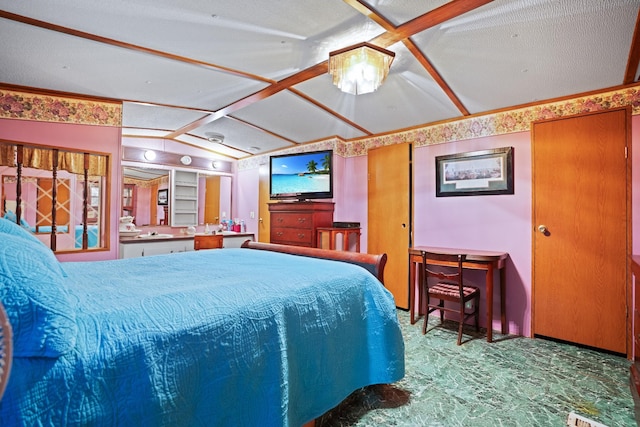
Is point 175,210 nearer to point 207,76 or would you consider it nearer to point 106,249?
point 106,249

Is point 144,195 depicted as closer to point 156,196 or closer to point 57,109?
point 156,196

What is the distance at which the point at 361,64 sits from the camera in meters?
2.07

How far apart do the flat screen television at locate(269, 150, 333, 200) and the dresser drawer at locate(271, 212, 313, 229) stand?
1.11 ft

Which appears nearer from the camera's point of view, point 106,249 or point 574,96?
point 574,96

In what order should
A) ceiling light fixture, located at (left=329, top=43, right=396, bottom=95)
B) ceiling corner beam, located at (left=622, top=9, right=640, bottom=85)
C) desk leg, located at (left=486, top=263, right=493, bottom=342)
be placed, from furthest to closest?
desk leg, located at (left=486, top=263, right=493, bottom=342), ceiling light fixture, located at (left=329, top=43, right=396, bottom=95), ceiling corner beam, located at (left=622, top=9, right=640, bottom=85)

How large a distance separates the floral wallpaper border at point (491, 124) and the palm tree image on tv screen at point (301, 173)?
38 centimetres

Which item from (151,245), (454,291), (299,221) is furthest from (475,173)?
(151,245)

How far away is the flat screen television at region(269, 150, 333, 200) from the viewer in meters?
3.98

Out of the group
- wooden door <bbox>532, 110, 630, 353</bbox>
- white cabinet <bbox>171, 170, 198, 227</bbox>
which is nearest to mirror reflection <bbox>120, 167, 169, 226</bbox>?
white cabinet <bbox>171, 170, 198, 227</bbox>

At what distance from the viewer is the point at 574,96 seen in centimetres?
272

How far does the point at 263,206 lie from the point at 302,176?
51.5 inches

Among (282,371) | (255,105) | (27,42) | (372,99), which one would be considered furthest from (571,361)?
(27,42)

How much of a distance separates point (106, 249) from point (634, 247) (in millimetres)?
4853

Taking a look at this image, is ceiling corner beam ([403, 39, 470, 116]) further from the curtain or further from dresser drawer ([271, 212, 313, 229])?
the curtain
